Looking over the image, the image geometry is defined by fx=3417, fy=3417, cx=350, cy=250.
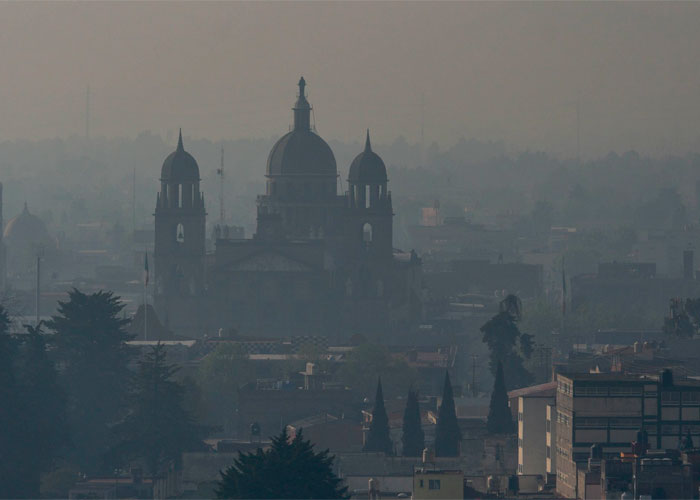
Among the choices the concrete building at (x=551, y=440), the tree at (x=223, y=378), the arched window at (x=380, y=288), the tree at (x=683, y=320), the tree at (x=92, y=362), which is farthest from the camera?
the arched window at (x=380, y=288)

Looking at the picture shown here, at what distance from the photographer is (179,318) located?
133m

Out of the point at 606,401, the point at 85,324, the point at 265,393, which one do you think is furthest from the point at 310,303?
the point at 606,401

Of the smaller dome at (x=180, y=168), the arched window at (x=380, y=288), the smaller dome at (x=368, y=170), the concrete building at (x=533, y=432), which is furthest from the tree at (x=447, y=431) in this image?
the smaller dome at (x=368, y=170)

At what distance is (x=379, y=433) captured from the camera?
84.1 m

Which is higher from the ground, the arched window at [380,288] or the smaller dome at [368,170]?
the smaller dome at [368,170]

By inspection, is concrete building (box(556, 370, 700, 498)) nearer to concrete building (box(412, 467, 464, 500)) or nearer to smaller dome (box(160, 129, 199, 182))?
concrete building (box(412, 467, 464, 500))

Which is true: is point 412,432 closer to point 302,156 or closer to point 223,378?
point 223,378

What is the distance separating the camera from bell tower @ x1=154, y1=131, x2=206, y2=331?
134 meters

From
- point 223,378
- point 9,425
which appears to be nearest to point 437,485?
point 9,425

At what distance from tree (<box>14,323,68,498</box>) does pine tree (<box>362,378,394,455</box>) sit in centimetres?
746

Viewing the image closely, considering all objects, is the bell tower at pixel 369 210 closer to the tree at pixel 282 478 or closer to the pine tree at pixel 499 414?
the pine tree at pixel 499 414

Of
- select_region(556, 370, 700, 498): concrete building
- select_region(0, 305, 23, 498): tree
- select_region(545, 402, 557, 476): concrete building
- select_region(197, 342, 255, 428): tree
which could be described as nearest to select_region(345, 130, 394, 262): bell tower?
select_region(197, 342, 255, 428): tree

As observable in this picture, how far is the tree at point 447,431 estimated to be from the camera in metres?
82.2

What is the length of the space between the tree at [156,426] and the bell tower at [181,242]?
47.2 meters
